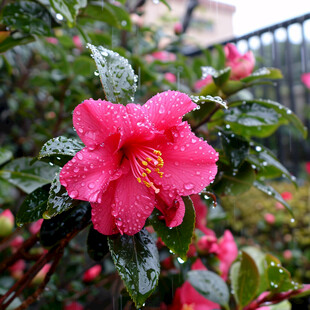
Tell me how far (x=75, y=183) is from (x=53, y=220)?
0.57 ft

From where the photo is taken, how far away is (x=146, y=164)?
1.78ft

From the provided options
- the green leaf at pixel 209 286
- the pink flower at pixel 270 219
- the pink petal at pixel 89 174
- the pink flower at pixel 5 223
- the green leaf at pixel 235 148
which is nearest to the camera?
the pink petal at pixel 89 174

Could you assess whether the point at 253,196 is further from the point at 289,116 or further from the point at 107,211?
the point at 107,211

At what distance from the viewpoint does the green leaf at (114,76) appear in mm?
564

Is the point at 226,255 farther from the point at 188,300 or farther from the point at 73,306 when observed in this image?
the point at 73,306

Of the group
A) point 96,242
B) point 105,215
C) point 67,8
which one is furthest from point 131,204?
point 67,8

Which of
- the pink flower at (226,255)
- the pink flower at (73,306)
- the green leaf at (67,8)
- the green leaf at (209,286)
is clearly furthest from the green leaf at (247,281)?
the pink flower at (73,306)

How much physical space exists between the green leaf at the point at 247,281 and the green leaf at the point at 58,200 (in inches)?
19.4

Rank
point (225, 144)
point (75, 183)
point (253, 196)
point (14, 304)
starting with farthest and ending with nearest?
point (253, 196), point (14, 304), point (225, 144), point (75, 183)

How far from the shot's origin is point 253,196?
2.82 m

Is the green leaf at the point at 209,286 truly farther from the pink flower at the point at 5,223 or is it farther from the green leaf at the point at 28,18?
the green leaf at the point at 28,18

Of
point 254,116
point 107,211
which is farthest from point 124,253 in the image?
point 254,116

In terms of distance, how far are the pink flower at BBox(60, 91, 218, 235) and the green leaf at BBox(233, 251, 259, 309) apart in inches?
14.9

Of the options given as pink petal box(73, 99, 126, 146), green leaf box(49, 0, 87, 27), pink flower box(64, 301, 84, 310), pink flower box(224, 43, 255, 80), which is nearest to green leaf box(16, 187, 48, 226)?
pink petal box(73, 99, 126, 146)
